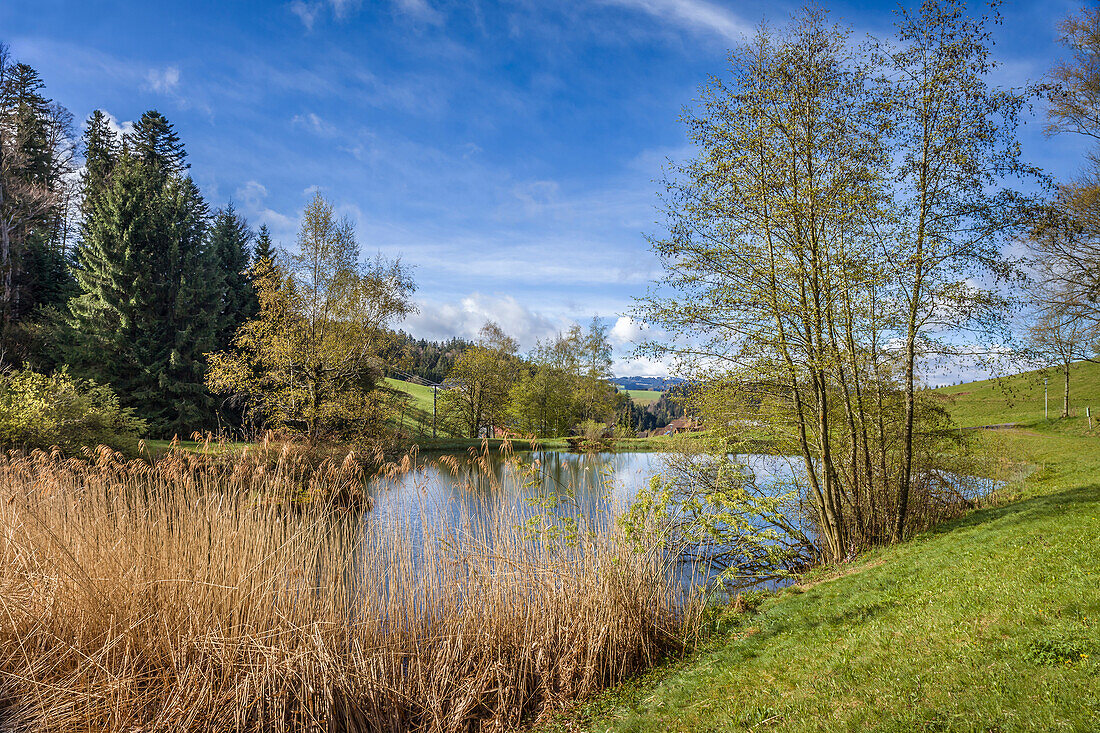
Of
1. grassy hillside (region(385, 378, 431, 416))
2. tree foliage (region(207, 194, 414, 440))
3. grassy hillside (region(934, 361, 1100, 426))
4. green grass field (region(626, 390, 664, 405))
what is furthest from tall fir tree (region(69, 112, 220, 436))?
green grass field (region(626, 390, 664, 405))

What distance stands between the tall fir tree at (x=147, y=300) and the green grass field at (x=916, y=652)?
917 inches

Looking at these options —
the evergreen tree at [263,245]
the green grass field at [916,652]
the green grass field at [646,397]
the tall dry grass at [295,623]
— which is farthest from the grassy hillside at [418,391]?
the green grass field at [916,652]

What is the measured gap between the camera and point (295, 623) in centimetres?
426

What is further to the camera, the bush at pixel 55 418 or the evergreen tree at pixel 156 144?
the evergreen tree at pixel 156 144

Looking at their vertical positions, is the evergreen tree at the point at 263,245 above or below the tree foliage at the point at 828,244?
above

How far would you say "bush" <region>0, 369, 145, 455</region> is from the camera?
1122cm

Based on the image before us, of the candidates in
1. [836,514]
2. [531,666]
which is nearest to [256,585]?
[531,666]

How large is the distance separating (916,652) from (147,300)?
95.0 ft

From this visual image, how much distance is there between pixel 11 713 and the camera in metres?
4.05

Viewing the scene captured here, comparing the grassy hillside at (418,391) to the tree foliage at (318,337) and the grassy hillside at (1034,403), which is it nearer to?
the tree foliage at (318,337)

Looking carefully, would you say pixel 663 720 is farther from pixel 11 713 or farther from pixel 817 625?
pixel 11 713

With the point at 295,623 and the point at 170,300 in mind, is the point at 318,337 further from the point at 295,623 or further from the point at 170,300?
the point at 295,623

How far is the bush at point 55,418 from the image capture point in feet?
36.8

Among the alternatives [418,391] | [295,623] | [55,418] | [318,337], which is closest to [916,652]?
[295,623]
